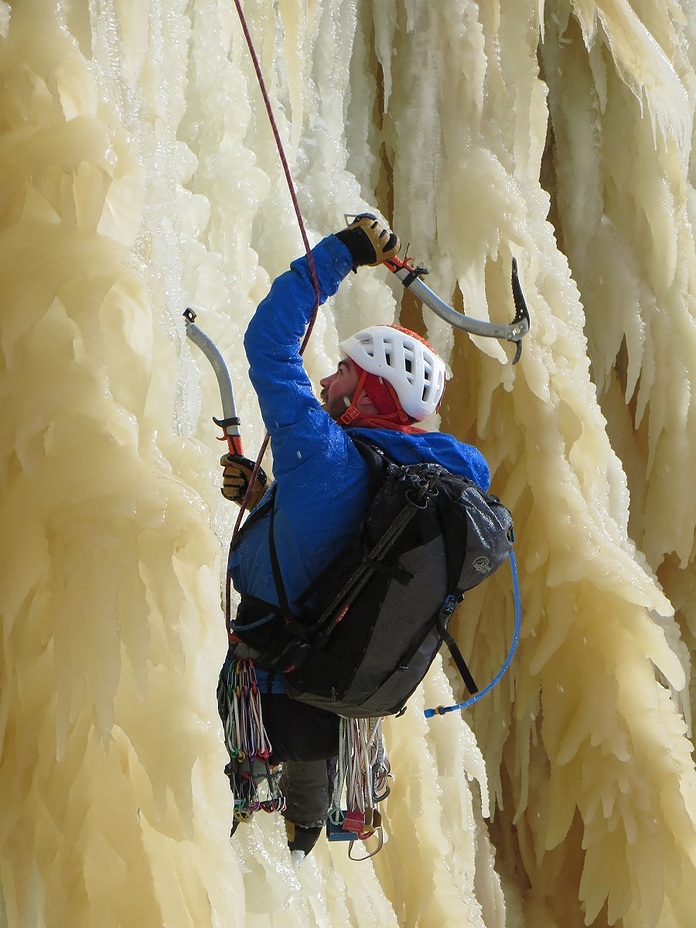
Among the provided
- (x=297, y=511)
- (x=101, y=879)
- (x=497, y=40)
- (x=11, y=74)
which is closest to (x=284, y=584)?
(x=297, y=511)

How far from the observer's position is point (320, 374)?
2.22m

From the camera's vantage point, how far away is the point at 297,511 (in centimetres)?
144

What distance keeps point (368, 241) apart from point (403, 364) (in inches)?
8.1

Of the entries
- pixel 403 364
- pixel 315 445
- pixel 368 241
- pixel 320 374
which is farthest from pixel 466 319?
pixel 320 374

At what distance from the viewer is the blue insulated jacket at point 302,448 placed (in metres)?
1.39

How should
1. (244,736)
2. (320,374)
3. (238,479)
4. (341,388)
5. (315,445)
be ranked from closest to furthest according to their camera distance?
(315,445) < (244,736) < (341,388) < (238,479) < (320,374)

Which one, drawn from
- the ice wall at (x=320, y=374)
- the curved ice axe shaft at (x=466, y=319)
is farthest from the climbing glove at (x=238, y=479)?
the curved ice axe shaft at (x=466, y=319)

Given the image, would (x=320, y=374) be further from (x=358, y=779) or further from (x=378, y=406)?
(x=358, y=779)

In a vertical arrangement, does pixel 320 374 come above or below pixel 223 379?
above

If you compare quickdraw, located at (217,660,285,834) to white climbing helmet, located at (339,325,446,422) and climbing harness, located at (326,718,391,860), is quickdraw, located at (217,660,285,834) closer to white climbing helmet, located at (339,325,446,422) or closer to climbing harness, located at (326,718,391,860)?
climbing harness, located at (326,718,391,860)

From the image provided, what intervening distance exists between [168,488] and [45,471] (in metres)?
0.17

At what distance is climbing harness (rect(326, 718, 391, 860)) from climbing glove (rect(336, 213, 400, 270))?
2.31 feet

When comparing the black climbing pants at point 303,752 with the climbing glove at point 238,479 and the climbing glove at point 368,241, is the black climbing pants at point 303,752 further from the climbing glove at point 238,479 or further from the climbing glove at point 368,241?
the climbing glove at point 368,241

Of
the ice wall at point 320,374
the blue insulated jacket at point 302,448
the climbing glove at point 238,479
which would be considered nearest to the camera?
the ice wall at point 320,374
